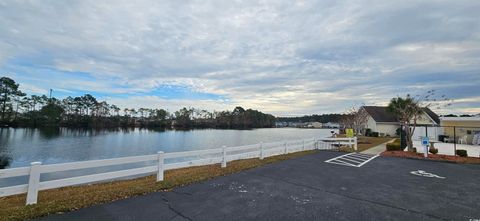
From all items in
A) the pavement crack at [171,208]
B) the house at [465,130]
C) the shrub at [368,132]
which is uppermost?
the house at [465,130]

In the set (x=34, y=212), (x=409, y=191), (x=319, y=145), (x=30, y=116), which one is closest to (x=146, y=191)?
(x=34, y=212)

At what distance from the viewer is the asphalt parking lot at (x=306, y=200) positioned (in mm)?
4645

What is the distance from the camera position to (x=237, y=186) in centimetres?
688

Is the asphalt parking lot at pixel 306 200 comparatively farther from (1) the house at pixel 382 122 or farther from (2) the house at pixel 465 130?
(1) the house at pixel 382 122

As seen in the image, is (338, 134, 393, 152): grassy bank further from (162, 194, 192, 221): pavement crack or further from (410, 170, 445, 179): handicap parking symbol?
(162, 194, 192, 221): pavement crack

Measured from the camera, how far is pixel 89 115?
89.9 m

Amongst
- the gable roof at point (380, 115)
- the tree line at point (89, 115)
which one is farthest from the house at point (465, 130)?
the tree line at point (89, 115)

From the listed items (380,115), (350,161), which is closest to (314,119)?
(380,115)

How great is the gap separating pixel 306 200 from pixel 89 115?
333ft

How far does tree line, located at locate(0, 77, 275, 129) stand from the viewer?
64.6 metres

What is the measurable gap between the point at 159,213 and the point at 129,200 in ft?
4.08

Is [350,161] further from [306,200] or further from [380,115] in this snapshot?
[380,115]

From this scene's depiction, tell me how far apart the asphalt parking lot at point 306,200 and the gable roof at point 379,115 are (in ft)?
116

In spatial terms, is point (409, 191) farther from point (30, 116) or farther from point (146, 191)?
point (30, 116)
